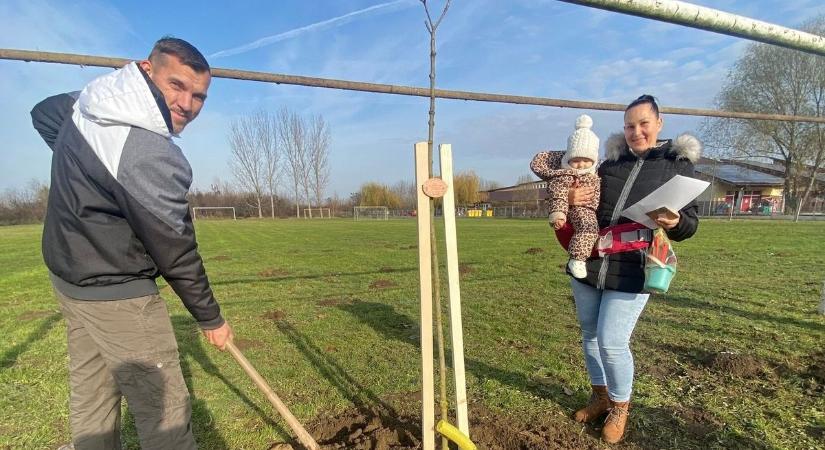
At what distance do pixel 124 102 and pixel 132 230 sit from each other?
55cm

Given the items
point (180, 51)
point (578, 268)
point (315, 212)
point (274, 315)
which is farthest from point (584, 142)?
point (315, 212)

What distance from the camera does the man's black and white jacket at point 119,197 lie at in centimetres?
171

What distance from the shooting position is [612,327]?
2635 millimetres

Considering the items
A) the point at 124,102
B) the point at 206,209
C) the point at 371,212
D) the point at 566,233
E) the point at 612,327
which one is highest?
the point at 124,102

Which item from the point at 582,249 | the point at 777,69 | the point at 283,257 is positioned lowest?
the point at 283,257

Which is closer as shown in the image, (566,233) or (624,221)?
(624,221)

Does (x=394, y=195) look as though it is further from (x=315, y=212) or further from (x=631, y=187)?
(x=631, y=187)

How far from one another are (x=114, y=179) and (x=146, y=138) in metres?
0.21

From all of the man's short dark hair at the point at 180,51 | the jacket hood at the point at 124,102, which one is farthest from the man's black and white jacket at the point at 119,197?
the man's short dark hair at the point at 180,51

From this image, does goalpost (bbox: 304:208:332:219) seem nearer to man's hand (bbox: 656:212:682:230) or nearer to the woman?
the woman

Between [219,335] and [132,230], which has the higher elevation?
[132,230]

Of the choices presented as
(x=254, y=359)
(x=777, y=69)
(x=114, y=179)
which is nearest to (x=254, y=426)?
(x=254, y=359)

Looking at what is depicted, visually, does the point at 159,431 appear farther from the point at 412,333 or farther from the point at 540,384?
the point at 412,333

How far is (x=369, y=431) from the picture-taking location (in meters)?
2.88
